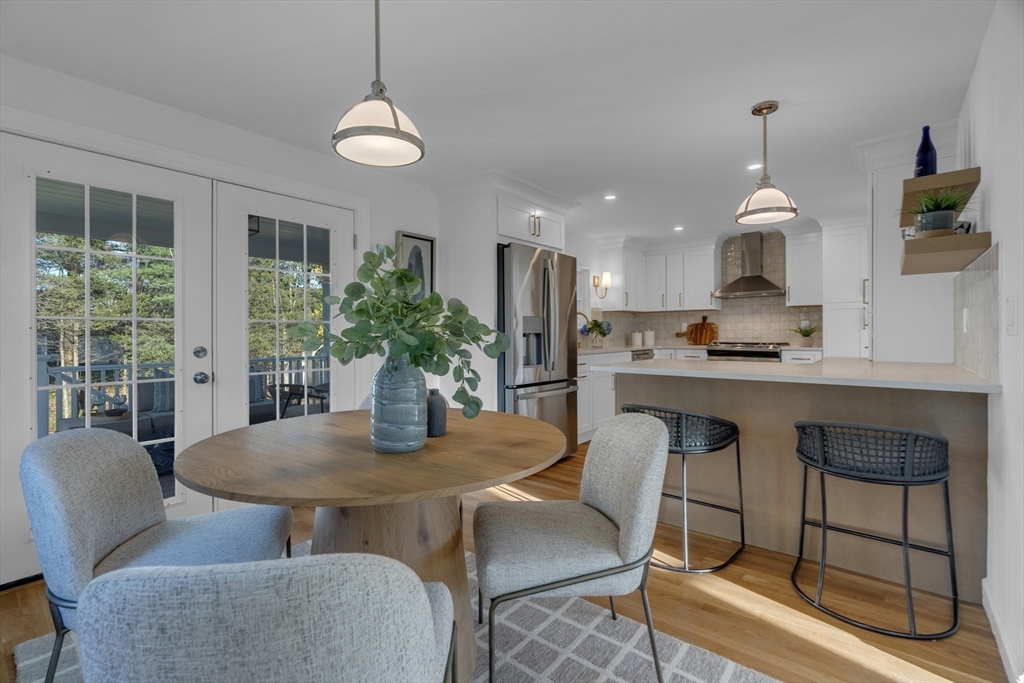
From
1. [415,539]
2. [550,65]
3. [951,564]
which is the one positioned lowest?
[951,564]

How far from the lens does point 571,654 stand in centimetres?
163

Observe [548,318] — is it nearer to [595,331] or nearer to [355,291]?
[595,331]

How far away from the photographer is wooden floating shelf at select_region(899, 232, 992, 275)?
6.08ft

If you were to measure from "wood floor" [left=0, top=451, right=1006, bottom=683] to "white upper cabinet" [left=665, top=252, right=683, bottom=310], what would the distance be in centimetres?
431

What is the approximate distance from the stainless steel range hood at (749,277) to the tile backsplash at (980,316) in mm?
3240

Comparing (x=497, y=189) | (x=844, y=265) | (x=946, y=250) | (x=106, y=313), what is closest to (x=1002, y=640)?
(x=946, y=250)

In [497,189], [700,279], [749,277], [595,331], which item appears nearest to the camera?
[497,189]

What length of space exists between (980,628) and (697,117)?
2.54m

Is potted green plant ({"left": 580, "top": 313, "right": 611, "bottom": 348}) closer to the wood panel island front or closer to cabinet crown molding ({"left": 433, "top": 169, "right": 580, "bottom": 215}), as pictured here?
cabinet crown molding ({"left": 433, "top": 169, "right": 580, "bottom": 215})

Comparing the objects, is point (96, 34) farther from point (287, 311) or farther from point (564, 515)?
point (564, 515)

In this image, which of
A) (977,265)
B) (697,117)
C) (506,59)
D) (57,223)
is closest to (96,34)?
(57,223)

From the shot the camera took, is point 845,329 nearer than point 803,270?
Yes

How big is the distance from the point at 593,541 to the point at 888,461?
1207 mm

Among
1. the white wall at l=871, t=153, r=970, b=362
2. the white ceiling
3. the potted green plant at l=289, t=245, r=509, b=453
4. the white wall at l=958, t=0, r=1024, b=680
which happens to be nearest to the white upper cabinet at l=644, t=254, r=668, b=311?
the white ceiling
